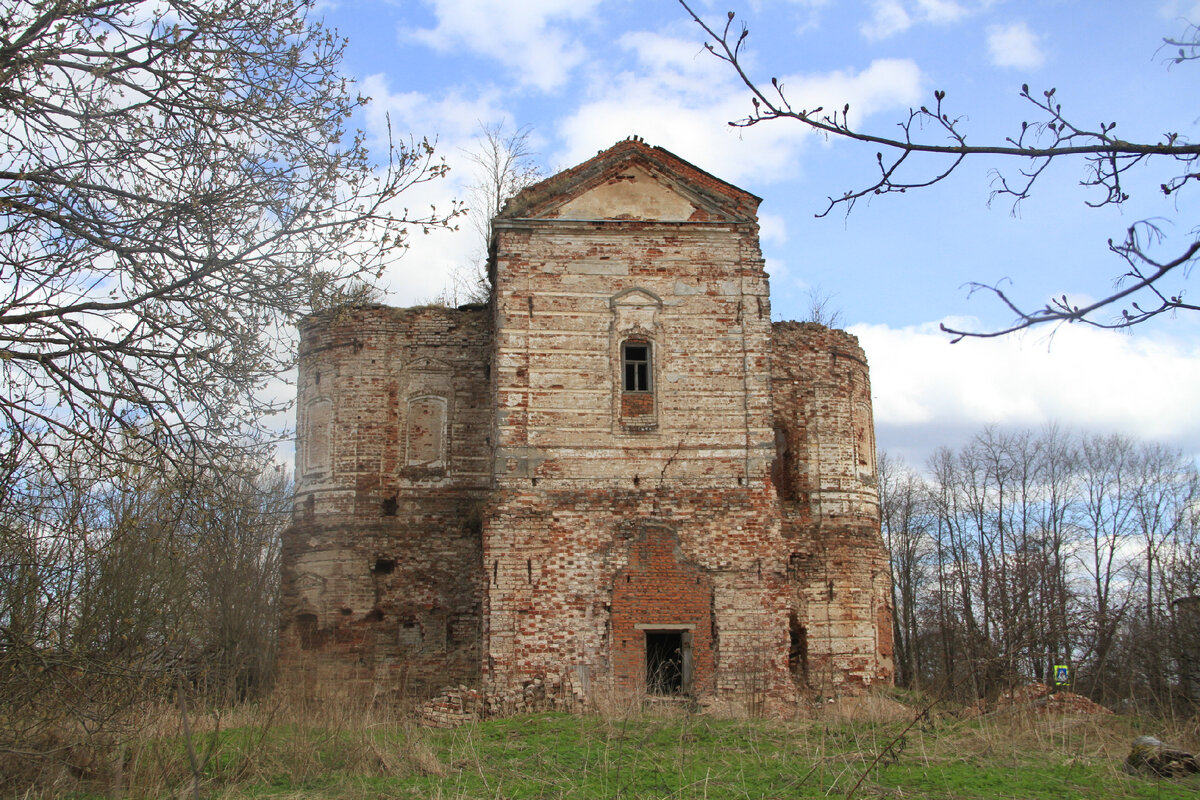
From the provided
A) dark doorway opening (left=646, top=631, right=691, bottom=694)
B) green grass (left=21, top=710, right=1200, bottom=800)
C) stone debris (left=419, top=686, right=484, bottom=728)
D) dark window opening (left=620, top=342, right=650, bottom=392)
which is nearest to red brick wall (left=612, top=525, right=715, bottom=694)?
dark doorway opening (left=646, top=631, right=691, bottom=694)

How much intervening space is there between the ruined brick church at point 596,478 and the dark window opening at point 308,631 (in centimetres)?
8

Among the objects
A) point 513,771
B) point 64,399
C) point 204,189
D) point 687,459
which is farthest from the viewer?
point 687,459

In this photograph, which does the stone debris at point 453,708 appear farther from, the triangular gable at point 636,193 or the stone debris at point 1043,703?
the triangular gable at point 636,193

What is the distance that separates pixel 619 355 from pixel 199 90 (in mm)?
9117

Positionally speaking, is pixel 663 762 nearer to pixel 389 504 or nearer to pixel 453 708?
pixel 453 708

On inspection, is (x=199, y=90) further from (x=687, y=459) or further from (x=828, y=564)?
(x=828, y=564)

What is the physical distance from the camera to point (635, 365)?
52.3ft

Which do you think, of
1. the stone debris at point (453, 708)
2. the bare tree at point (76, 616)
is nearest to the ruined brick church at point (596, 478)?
the stone debris at point (453, 708)

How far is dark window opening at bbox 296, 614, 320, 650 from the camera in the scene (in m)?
17.0

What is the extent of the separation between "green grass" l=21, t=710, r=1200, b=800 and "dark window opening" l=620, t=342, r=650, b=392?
581cm

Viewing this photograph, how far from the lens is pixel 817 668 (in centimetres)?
1723

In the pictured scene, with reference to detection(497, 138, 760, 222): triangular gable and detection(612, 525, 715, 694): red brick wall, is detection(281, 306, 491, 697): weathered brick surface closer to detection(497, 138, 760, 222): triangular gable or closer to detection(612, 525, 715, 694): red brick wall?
detection(612, 525, 715, 694): red brick wall

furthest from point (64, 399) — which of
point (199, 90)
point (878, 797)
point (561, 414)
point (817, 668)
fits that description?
point (817, 668)

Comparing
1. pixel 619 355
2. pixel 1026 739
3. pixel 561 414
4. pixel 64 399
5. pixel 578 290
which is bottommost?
pixel 1026 739
